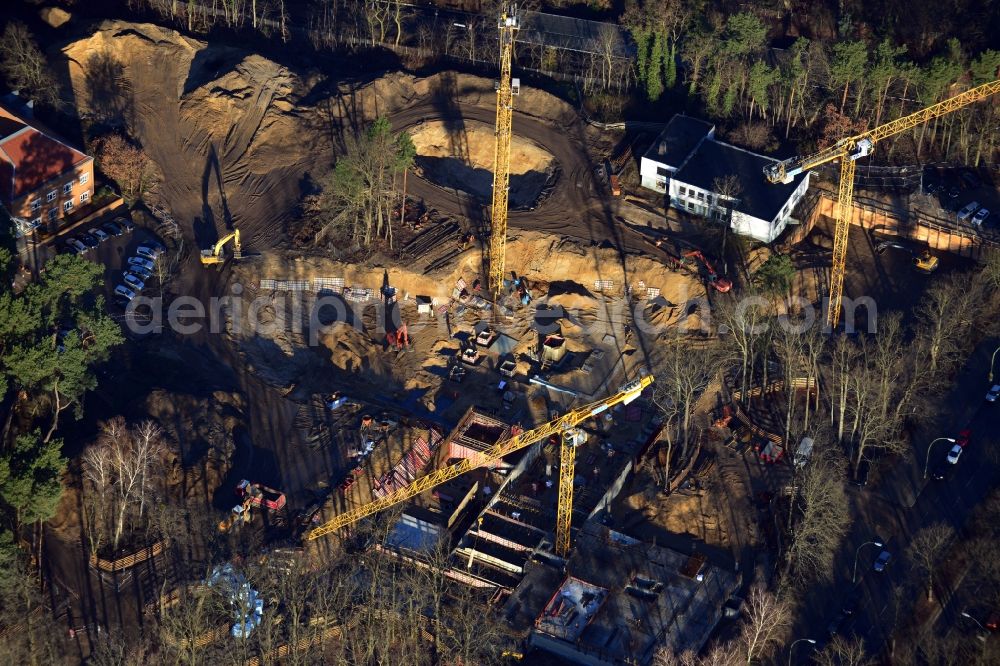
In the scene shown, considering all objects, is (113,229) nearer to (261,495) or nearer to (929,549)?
(261,495)

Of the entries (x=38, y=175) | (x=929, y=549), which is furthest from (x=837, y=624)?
(x=38, y=175)

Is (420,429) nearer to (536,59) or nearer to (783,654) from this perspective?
(783,654)

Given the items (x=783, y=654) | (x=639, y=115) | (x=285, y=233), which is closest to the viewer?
(x=783, y=654)

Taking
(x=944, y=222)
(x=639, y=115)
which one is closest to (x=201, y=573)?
(x=639, y=115)

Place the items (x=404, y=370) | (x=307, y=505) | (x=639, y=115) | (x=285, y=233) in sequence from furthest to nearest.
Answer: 1. (x=639, y=115)
2. (x=285, y=233)
3. (x=404, y=370)
4. (x=307, y=505)

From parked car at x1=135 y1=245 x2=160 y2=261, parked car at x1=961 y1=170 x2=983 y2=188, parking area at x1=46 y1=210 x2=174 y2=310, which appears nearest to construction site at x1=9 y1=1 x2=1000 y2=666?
parking area at x1=46 y1=210 x2=174 y2=310

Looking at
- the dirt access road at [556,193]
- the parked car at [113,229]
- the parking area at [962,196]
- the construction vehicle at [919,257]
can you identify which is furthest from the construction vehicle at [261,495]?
the parking area at [962,196]
